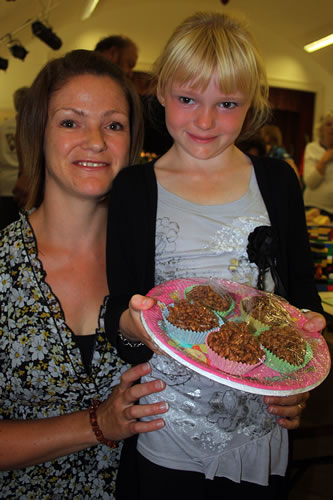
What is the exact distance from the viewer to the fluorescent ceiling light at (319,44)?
283 inches

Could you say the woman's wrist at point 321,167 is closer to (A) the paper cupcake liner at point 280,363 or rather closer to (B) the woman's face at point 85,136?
(B) the woman's face at point 85,136

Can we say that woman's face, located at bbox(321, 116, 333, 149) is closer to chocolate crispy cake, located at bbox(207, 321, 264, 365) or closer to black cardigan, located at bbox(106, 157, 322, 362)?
black cardigan, located at bbox(106, 157, 322, 362)

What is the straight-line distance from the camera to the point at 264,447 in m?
1.19

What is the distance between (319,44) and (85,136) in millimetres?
7677

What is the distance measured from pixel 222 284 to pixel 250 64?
0.63 meters

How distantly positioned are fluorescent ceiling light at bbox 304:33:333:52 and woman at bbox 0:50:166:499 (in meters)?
6.84

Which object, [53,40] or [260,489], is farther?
[53,40]

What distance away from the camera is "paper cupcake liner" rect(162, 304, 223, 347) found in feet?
3.20

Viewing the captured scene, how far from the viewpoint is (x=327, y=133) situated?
4426mm

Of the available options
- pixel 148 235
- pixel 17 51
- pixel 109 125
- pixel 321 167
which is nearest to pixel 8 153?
pixel 17 51

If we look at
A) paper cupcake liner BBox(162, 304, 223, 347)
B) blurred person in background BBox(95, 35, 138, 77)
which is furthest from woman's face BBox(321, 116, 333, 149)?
paper cupcake liner BBox(162, 304, 223, 347)

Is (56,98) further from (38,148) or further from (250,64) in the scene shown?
(250,64)

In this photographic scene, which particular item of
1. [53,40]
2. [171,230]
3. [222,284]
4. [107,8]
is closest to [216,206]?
[171,230]

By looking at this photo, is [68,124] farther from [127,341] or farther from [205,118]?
[127,341]
